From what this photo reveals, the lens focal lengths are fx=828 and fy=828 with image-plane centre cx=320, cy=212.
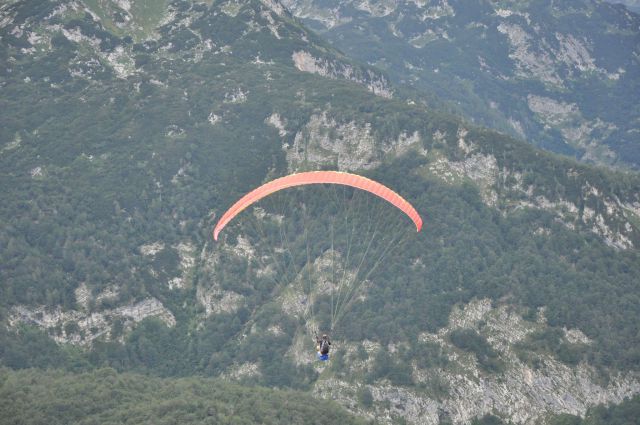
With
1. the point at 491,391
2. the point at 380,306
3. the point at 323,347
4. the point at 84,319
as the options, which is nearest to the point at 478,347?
the point at 491,391

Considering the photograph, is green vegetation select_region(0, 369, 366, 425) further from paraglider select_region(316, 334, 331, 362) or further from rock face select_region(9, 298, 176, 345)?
paraglider select_region(316, 334, 331, 362)

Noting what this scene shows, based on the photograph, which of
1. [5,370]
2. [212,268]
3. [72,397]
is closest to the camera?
[72,397]

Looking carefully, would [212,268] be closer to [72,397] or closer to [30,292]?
[30,292]

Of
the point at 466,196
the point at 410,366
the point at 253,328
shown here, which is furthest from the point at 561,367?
the point at 253,328

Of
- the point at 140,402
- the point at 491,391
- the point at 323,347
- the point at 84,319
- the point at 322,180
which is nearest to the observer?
the point at 323,347

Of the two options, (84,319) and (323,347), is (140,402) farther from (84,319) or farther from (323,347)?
(323,347)

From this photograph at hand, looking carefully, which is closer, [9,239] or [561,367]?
[561,367]
